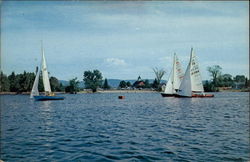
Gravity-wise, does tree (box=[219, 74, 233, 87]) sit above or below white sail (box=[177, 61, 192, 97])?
above

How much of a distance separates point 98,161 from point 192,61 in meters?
54.2

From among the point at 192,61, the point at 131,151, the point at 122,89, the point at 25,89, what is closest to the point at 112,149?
the point at 131,151

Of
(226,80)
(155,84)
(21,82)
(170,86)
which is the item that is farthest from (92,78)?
(226,80)

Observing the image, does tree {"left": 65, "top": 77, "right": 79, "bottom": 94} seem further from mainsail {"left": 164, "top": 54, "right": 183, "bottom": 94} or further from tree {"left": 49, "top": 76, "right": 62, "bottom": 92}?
mainsail {"left": 164, "top": 54, "right": 183, "bottom": 94}

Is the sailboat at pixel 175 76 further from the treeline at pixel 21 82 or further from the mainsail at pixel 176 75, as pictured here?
the treeline at pixel 21 82

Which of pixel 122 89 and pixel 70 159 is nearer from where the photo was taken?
pixel 70 159

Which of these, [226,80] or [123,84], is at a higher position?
[226,80]

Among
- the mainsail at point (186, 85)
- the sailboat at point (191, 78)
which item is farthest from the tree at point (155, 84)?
the sailboat at point (191, 78)

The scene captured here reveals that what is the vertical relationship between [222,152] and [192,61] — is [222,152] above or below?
below

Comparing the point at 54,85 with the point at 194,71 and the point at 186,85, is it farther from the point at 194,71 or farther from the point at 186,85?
the point at 194,71

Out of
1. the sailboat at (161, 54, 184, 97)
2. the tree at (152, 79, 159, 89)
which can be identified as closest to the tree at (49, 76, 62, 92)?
the tree at (152, 79, 159, 89)

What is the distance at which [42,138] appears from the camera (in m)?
16.9

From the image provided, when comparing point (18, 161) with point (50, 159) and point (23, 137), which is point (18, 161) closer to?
point (50, 159)

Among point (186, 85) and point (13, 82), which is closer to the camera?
point (186, 85)
